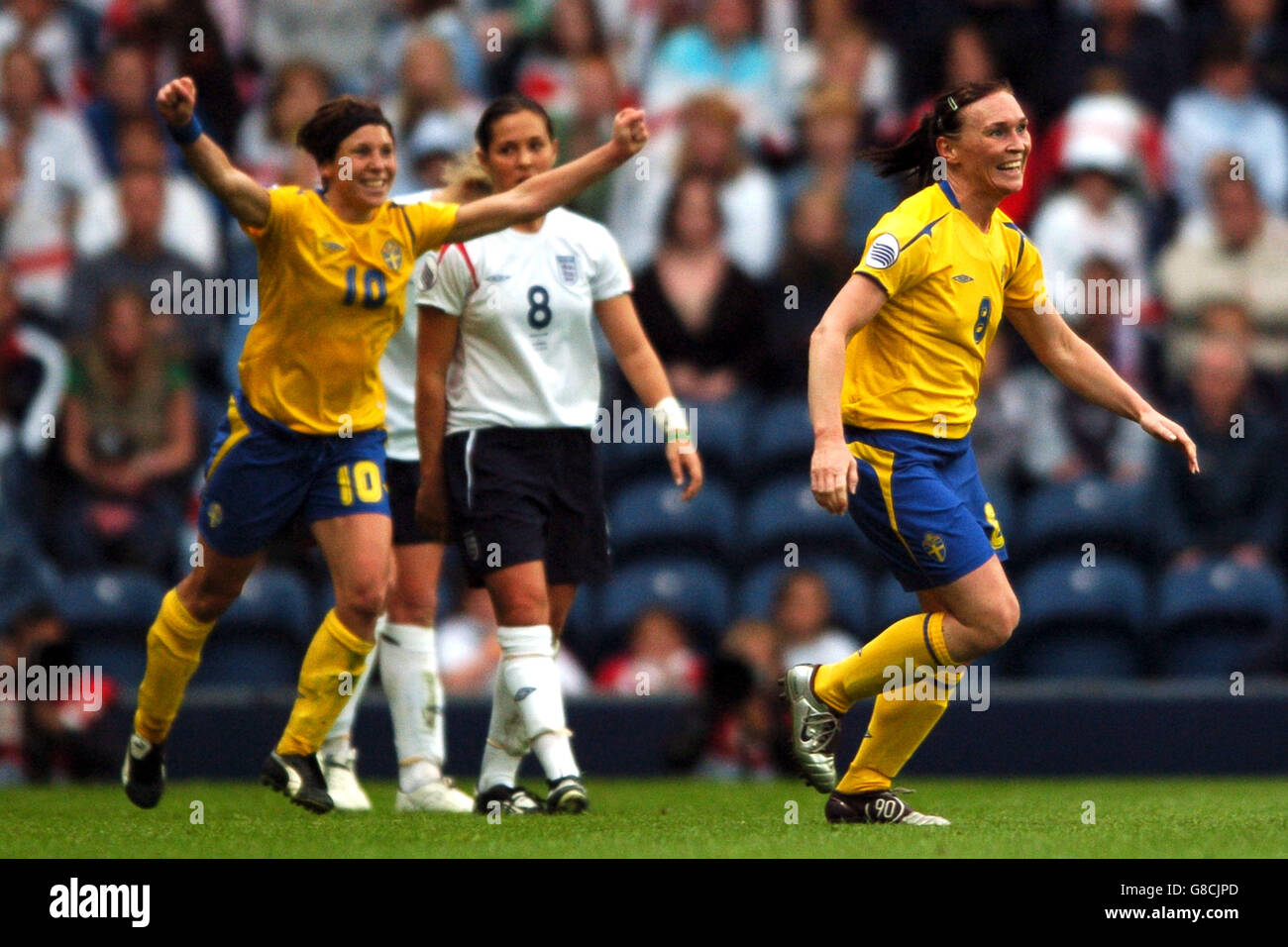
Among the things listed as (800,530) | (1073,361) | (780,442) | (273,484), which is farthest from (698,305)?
(273,484)

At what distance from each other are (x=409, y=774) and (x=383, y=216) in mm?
2116

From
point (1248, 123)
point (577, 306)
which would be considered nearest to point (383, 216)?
point (577, 306)

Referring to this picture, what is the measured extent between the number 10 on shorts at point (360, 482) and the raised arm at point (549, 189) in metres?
0.80

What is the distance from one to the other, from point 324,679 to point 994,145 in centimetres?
274

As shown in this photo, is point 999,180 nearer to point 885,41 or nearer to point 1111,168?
point 1111,168

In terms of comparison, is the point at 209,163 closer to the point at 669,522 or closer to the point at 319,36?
the point at 669,522

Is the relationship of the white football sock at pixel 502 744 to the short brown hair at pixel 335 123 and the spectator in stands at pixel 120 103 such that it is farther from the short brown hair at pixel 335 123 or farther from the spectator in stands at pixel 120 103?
the spectator in stands at pixel 120 103

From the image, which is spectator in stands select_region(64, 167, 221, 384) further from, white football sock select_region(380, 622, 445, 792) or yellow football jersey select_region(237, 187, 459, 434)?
yellow football jersey select_region(237, 187, 459, 434)

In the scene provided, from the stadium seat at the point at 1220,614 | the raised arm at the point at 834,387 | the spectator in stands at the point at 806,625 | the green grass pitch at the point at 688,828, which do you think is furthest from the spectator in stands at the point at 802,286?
the raised arm at the point at 834,387

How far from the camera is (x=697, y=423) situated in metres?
11.2

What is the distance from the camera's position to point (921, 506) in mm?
6234

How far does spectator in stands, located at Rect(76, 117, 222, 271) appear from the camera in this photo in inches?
468

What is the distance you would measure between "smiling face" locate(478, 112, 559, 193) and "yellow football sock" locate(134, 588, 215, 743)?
1823 mm

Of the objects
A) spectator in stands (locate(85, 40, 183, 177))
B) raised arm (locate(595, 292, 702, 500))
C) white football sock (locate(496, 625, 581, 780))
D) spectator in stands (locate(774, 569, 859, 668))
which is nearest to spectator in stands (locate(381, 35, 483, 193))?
spectator in stands (locate(85, 40, 183, 177))
